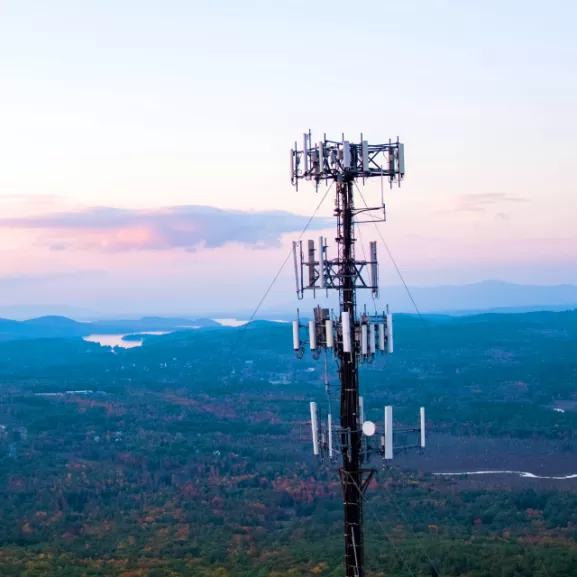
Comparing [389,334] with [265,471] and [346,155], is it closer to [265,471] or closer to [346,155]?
[346,155]

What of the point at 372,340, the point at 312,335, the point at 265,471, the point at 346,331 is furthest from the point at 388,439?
the point at 265,471

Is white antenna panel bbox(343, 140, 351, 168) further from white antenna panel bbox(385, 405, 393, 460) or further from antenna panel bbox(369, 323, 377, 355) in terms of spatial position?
Result: white antenna panel bbox(385, 405, 393, 460)

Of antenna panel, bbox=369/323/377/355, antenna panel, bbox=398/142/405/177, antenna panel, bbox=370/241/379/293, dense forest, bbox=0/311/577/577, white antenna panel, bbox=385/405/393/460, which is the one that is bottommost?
dense forest, bbox=0/311/577/577

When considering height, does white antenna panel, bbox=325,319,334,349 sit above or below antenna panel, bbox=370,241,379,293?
below

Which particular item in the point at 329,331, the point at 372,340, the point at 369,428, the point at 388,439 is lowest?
the point at 388,439

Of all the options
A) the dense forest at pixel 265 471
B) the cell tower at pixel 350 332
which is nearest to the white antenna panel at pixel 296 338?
the cell tower at pixel 350 332

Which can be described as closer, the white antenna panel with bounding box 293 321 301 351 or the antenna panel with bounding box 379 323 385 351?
the antenna panel with bounding box 379 323 385 351

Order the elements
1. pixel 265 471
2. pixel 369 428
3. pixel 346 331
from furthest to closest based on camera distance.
A: 1. pixel 265 471
2. pixel 369 428
3. pixel 346 331

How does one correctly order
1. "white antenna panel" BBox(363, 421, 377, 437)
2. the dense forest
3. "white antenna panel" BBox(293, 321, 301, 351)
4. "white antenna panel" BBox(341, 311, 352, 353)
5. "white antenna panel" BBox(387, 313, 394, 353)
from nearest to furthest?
"white antenna panel" BBox(341, 311, 352, 353) → "white antenna panel" BBox(363, 421, 377, 437) → "white antenna panel" BBox(387, 313, 394, 353) → "white antenna panel" BBox(293, 321, 301, 351) → the dense forest

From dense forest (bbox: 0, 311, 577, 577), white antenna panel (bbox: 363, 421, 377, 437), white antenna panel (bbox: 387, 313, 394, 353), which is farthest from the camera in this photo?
dense forest (bbox: 0, 311, 577, 577)

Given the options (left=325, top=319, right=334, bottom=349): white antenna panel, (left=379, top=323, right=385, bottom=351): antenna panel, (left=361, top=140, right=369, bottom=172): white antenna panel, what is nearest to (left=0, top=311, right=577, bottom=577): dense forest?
(left=379, top=323, right=385, bottom=351): antenna panel
